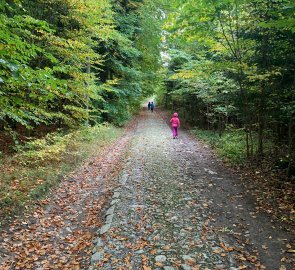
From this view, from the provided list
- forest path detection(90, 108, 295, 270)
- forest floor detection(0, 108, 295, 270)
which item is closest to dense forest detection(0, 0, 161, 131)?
forest floor detection(0, 108, 295, 270)

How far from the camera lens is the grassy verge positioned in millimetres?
6863

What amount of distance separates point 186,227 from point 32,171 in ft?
17.3

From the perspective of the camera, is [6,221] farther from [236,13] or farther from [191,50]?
[191,50]

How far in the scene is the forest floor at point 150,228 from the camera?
5.00 meters

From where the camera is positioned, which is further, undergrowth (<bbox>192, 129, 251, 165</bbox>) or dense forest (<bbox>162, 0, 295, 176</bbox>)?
undergrowth (<bbox>192, 129, 251, 165</bbox>)

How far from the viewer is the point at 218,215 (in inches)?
262

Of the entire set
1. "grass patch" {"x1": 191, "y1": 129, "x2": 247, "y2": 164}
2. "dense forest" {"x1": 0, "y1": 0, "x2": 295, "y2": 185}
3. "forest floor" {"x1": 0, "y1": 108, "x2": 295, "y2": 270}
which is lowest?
"forest floor" {"x1": 0, "y1": 108, "x2": 295, "y2": 270}

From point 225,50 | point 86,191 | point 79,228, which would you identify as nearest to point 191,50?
point 225,50

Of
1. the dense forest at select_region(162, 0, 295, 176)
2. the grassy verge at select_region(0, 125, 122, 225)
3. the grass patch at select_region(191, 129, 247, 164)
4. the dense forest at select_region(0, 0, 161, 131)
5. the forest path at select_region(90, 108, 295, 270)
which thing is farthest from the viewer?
the grass patch at select_region(191, 129, 247, 164)

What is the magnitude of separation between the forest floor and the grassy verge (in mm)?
379

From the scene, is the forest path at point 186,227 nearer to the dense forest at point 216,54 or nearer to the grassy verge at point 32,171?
the grassy verge at point 32,171

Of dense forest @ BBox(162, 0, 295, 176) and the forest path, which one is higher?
dense forest @ BBox(162, 0, 295, 176)

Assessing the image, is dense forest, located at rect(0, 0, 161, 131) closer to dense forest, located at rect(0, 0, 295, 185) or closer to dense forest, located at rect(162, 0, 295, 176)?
dense forest, located at rect(0, 0, 295, 185)

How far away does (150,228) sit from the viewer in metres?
6.07
